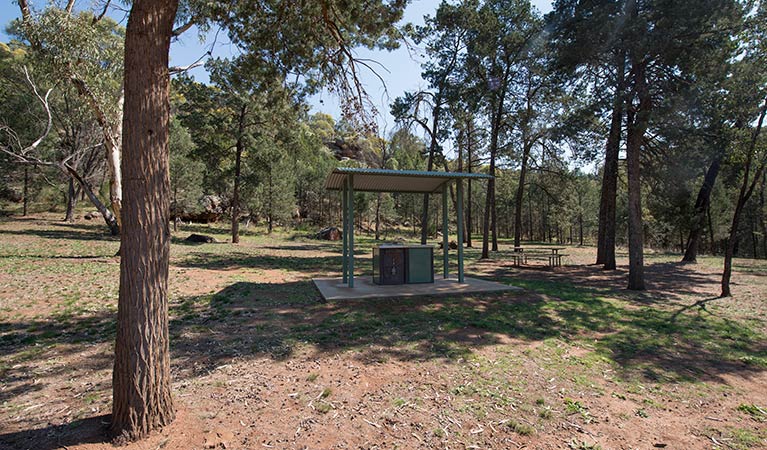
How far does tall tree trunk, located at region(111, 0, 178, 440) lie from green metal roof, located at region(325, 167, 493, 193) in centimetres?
485

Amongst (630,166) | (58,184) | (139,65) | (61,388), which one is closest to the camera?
(139,65)

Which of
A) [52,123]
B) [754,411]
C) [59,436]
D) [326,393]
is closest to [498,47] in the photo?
[754,411]

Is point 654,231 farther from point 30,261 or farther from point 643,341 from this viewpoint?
point 30,261

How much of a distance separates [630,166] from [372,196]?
3286 centimetres

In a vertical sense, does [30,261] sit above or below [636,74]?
below

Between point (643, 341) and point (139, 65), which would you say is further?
point (643, 341)

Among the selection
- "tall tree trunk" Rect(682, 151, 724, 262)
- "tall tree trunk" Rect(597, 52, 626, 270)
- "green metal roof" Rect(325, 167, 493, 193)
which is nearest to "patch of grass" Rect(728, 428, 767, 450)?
"green metal roof" Rect(325, 167, 493, 193)

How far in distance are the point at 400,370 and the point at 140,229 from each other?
9.64ft

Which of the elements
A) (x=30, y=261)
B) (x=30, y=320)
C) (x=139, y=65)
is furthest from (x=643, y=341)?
(x=30, y=261)

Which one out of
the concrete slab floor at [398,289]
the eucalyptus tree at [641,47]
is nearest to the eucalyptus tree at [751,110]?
the eucalyptus tree at [641,47]

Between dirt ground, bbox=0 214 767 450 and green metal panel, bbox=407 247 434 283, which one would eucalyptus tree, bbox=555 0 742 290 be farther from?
green metal panel, bbox=407 247 434 283

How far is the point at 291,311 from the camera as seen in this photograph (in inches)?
257

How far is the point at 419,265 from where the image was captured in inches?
357

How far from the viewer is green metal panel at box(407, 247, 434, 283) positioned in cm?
897
